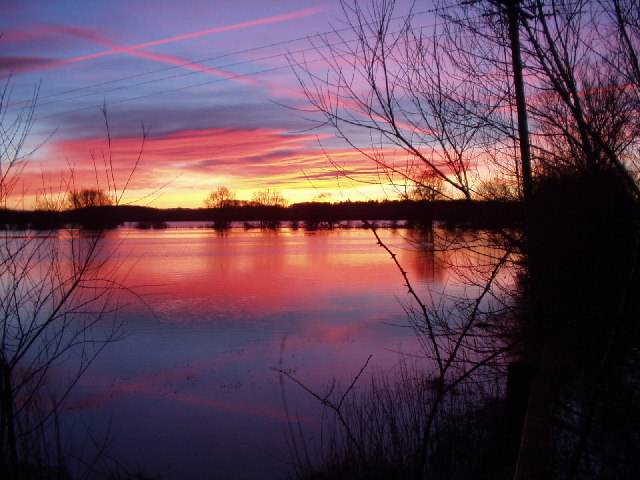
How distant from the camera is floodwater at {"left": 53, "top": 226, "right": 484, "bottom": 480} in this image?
7.75 meters

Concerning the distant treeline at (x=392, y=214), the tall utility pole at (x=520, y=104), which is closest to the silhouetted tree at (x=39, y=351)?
the distant treeline at (x=392, y=214)

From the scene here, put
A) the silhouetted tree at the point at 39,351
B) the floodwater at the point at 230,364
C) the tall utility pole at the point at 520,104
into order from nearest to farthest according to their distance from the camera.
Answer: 1. the silhouetted tree at the point at 39,351
2. the tall utility pole at the point at 520,104
3. the floodwater at the point at 230,364

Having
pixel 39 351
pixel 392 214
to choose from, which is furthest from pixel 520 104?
pixel 39 351

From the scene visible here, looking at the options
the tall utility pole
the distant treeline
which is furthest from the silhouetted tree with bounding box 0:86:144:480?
the tall utility pole

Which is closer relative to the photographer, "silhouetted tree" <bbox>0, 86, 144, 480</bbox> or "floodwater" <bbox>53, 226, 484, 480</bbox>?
"silhouetted tree" <bbox>0, 86, 144, 480</bbox>

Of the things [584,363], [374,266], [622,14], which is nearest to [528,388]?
[584,363]

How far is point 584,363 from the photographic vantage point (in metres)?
6.67

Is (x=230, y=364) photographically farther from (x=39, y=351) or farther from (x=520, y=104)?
(x=520, y=104)

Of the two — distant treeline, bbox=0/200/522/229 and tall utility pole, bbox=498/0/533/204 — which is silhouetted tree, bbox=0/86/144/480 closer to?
distant treeline, bbox=0/200/522/229

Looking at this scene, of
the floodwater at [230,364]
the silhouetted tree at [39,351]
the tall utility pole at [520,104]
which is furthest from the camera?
the floodwater at [230,364]

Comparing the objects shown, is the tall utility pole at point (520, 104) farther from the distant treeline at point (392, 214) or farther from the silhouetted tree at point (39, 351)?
the silhouetted tree at point (39, 351)

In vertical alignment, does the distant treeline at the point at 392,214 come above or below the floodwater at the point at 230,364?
above

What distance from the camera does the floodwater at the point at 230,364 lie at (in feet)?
25.4

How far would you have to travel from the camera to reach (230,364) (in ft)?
37.4
